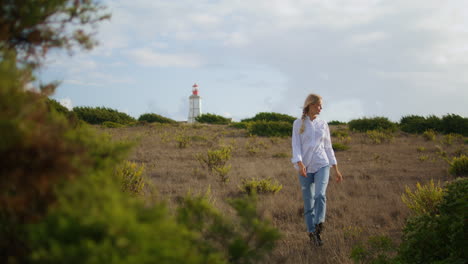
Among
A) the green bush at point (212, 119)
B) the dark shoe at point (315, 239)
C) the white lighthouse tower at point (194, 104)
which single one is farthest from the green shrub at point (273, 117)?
the dark shoe at point (315, 239)

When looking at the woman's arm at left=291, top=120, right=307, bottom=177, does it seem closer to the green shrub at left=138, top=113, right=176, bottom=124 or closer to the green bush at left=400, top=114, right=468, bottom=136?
the green bush at left=400, top=114, right=468, bottom=136

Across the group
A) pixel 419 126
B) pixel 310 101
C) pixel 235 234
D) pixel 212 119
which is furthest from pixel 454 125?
pixel 235 234

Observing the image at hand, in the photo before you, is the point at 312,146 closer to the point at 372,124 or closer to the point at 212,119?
the point at 372,124

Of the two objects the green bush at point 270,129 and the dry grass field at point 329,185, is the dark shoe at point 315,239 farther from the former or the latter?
the green bush at point 270,129

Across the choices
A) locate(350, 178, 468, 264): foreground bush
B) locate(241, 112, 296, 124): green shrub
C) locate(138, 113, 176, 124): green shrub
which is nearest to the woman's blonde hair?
locate(350, 178, 468, 264): foreground bush

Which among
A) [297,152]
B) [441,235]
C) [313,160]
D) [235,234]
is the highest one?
[297,152]

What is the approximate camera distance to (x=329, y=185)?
27.2 feet

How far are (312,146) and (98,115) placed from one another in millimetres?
24052

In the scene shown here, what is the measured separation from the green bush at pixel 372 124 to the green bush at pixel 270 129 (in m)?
4.82

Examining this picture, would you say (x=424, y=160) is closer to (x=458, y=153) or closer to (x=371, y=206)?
(x=458, y=153)

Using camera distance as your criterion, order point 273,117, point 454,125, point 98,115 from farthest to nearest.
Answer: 1. point 273,117
2. point 98,115
3. point 454,125

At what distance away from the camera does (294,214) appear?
238 inches

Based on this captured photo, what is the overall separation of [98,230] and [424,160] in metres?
12.8

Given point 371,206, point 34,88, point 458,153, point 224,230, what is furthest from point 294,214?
point 458,153
